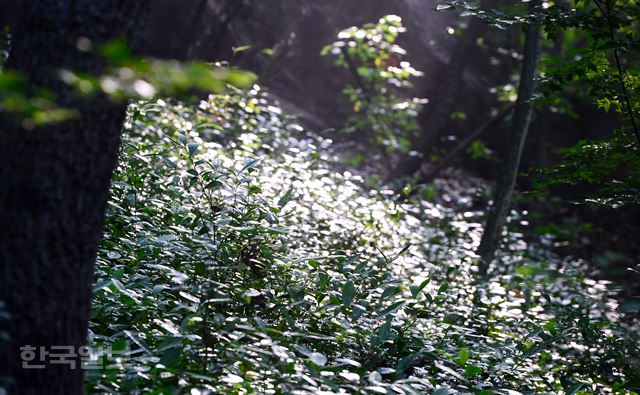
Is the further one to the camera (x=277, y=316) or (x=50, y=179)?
(x=277, y=316)

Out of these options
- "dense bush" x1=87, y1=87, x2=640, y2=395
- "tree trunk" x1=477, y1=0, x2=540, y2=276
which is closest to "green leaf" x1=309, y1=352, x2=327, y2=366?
"dense bush" x1=87, y1=87, x2=640, y2=395

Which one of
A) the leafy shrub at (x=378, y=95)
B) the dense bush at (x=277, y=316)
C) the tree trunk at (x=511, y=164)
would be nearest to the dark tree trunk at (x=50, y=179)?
the dense bush at (x=277, y=316)

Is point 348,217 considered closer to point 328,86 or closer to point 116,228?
point 116,228

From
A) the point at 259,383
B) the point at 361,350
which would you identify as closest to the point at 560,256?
the point at 361,350

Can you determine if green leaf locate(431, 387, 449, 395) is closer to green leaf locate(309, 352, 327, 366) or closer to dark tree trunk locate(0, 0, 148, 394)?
green leaf locate(309, 352, 327, 366)

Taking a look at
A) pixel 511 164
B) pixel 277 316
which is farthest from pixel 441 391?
pixel 511 164

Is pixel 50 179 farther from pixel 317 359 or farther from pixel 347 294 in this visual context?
pixel 347 294

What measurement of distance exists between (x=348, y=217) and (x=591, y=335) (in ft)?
7.40

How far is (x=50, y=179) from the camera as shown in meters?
1.85

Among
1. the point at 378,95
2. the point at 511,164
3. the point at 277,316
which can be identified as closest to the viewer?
the point at 277,316

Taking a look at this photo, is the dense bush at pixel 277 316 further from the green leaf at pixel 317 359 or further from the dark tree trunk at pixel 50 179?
the dark tree trunk at pixel 50 179

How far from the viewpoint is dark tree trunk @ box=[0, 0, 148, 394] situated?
1.85 metres

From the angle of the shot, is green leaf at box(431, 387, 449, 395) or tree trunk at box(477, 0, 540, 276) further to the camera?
tree trunk at box(477, 0, 540, 276)

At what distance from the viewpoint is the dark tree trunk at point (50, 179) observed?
1.85 metres
